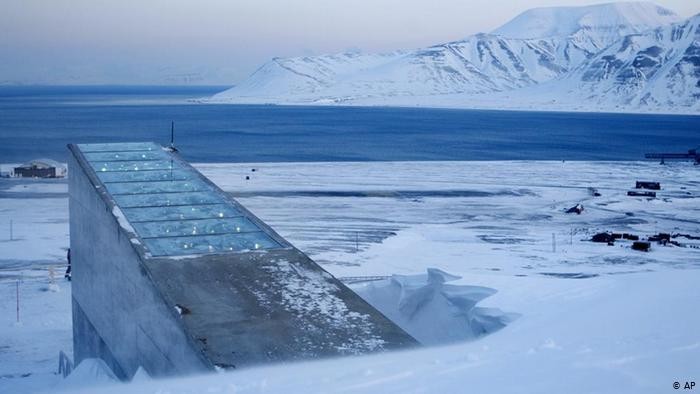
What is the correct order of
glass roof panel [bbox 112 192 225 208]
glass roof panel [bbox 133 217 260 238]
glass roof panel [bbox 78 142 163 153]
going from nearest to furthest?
glass roof panel [bbox 133 217 260 238]
glass roof panel [bbox 112 192 225 208]
glass roof panel [bbox 78 142 163 153]

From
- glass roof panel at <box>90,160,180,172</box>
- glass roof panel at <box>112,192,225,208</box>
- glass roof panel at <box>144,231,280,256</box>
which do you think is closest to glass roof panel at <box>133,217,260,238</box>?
glass roof panel at <box>144,231,280,256</box>

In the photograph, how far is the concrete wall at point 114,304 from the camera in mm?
9898

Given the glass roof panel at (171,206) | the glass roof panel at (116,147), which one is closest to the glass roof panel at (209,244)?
the glass roof panel at (171,206)

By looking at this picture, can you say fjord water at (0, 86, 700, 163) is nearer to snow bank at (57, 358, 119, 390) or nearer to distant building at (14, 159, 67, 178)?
distant building at (14, 159, 67, 178)

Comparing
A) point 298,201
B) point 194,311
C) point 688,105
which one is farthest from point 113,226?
point 688,105

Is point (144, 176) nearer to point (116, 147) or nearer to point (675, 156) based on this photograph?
point (116, 147)

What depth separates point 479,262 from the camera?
77.3 ft

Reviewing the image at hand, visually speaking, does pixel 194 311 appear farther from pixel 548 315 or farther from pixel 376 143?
pixel 376 143

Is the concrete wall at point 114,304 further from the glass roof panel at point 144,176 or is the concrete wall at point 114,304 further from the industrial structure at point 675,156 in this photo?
the industrial structure at point 675,156

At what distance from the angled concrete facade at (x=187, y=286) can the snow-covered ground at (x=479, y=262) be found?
2.88 ft

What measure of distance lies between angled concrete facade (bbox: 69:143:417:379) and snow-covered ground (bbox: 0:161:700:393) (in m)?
0.88

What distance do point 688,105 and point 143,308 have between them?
591ft

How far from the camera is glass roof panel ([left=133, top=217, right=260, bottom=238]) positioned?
1283 centimetres

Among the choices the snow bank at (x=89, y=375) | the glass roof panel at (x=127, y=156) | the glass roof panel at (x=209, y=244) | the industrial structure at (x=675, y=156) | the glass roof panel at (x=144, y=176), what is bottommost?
the industrial structure at (x=675, y=156)
